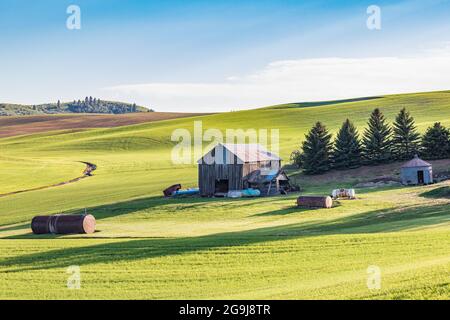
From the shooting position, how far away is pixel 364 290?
18438 millimetres

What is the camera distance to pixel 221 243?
32250 mm

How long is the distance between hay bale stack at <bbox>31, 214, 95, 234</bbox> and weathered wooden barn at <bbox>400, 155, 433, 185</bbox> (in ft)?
115

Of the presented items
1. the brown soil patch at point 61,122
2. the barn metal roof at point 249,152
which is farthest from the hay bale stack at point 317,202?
the brown soil patch at point 61,122

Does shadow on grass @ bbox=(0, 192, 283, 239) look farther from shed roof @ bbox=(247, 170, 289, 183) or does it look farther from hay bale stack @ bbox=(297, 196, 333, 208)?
hay bale stack @ bbox=(297, 196, 333, 208)

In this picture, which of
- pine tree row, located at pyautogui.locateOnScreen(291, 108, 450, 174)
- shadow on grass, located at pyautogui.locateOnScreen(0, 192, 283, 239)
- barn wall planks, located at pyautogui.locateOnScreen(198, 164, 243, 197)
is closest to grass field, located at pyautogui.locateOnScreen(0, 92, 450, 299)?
shadow on grass, located at pyautogui.locateOnScreen(0, 192, 283, 239)

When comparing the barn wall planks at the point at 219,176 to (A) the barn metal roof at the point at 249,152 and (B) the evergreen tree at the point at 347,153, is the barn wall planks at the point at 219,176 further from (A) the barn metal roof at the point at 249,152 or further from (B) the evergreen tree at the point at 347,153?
(B) the evergreen tree at the point at 347,153

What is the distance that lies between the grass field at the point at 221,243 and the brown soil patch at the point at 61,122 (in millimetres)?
86567

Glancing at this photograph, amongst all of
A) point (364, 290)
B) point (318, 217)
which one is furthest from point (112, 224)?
point (364, 290)

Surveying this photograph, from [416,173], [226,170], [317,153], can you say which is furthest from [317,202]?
[317,153]

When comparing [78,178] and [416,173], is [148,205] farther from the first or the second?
[78,178]

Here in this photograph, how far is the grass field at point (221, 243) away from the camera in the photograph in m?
22.6

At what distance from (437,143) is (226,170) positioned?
89.2 ft

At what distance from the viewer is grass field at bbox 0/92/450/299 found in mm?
22578
